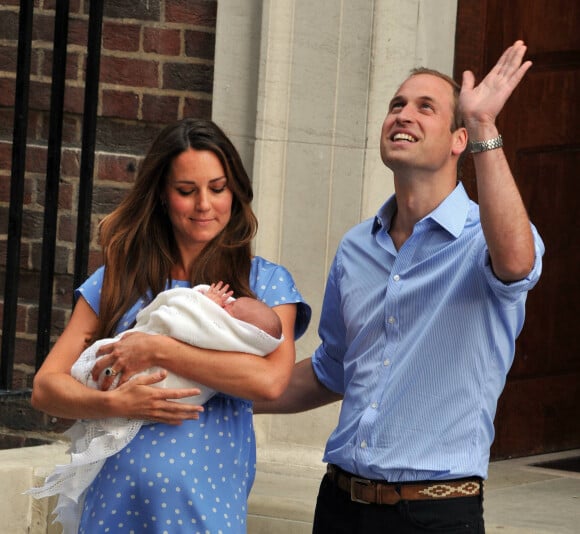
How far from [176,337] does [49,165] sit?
1.95m

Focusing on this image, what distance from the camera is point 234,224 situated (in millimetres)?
3393

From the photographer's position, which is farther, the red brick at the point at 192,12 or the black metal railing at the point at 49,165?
the red brick at the point at 192,12

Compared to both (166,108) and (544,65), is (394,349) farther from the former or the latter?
(544,65)

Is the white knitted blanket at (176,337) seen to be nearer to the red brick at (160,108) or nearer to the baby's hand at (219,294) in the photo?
the baby's hand at (219,294)

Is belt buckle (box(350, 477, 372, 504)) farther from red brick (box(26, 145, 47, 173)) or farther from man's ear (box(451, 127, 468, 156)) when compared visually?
red brick (box(26, 145, 47, 173))

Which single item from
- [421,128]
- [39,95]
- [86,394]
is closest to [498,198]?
[421,128]

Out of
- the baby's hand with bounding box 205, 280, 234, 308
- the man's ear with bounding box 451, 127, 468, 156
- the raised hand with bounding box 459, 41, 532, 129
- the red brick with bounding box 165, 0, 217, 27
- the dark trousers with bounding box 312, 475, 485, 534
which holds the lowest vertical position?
the dark trousers with bounding box 312, 475, 485, 534

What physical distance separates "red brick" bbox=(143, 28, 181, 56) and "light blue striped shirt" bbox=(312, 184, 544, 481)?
2091mm

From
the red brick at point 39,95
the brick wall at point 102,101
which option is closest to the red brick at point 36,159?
the brick wall at point 102,101

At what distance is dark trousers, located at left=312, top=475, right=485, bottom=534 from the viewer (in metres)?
3.09

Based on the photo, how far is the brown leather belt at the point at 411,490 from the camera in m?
3.10

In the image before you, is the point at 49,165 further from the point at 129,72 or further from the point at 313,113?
the point at 313,113

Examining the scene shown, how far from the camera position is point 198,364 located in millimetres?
3170

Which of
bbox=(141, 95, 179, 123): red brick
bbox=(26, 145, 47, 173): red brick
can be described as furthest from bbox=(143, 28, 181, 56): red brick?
bbox=(26, 145, 47, 173): red brick
